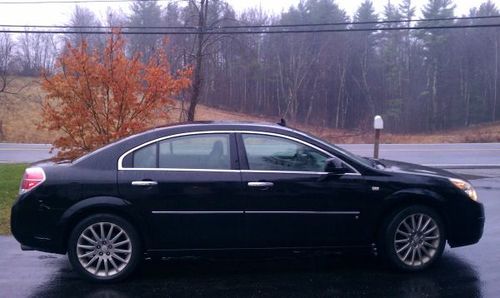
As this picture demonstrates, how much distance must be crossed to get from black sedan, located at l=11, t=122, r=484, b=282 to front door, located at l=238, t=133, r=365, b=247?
0.01 m

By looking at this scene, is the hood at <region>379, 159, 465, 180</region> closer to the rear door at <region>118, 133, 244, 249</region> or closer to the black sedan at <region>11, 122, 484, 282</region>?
the black sedan at <region>11, 122, 484, 282</region>

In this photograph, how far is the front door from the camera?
551 cm

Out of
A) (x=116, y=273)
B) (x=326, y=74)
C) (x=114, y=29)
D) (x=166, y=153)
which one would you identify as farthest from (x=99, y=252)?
(x=326, y=74)

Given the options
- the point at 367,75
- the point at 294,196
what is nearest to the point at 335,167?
the point at 294,196

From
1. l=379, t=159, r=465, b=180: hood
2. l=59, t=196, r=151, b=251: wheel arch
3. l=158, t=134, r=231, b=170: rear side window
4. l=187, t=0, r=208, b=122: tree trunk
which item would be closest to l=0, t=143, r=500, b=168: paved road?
l=187, t=0, r=208, b=122: tree trunk

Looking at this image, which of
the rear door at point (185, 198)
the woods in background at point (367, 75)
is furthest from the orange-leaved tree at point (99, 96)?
the woods in background at point (367, 75)

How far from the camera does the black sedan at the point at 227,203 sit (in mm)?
5414

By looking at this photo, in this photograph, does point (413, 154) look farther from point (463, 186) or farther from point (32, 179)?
point (32, 179)

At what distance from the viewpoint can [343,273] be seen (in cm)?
576

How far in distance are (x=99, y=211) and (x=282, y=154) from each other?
189 centimetres

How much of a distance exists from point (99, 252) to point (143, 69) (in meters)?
6.19

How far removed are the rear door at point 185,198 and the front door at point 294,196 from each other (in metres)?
0.18

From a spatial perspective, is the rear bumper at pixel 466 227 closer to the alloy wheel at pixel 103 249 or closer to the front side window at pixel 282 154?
the front side window at pixel 282 154

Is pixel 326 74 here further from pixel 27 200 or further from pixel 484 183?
pixel 27 200
